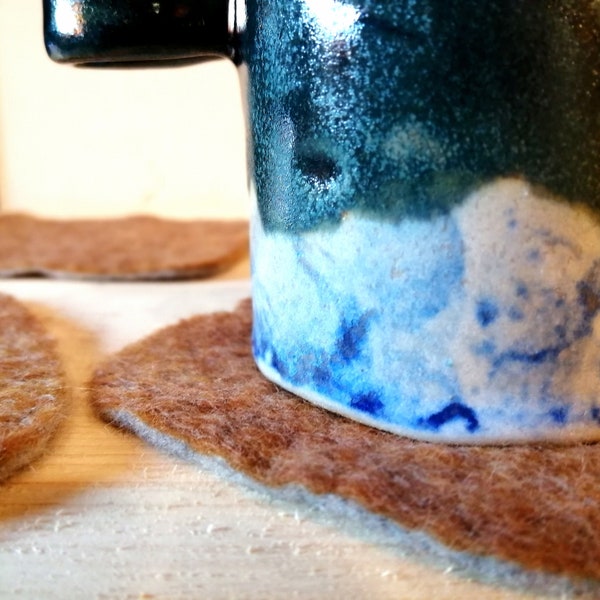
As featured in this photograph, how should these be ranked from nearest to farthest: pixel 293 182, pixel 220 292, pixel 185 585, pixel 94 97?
1. pixel 185 585
2. pixel 293 182
3. pixel 220 292
4. pixel 94 97

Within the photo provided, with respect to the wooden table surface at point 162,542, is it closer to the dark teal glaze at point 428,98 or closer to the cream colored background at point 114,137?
the dark teal glaze at point 428,98


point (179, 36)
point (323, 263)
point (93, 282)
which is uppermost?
point (179, 36)

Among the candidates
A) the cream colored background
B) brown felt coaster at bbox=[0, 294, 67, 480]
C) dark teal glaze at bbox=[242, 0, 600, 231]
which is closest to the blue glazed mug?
dark teal glaze at bbox=[242, 0, 600, 231]

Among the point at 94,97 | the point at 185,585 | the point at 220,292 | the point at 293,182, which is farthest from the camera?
the point at 94,97

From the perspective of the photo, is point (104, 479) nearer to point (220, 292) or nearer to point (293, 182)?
point (293, 182)

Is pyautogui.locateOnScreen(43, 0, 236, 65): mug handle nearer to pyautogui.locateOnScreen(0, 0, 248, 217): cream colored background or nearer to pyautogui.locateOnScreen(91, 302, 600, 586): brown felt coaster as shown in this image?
pyautogui.locateOnScreen(91, 302, 600, 586): brown felt coaster

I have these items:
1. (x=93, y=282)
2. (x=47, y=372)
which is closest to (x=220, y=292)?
(x=93, y=282)

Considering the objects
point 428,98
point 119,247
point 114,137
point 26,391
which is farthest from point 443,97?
point 114,137
